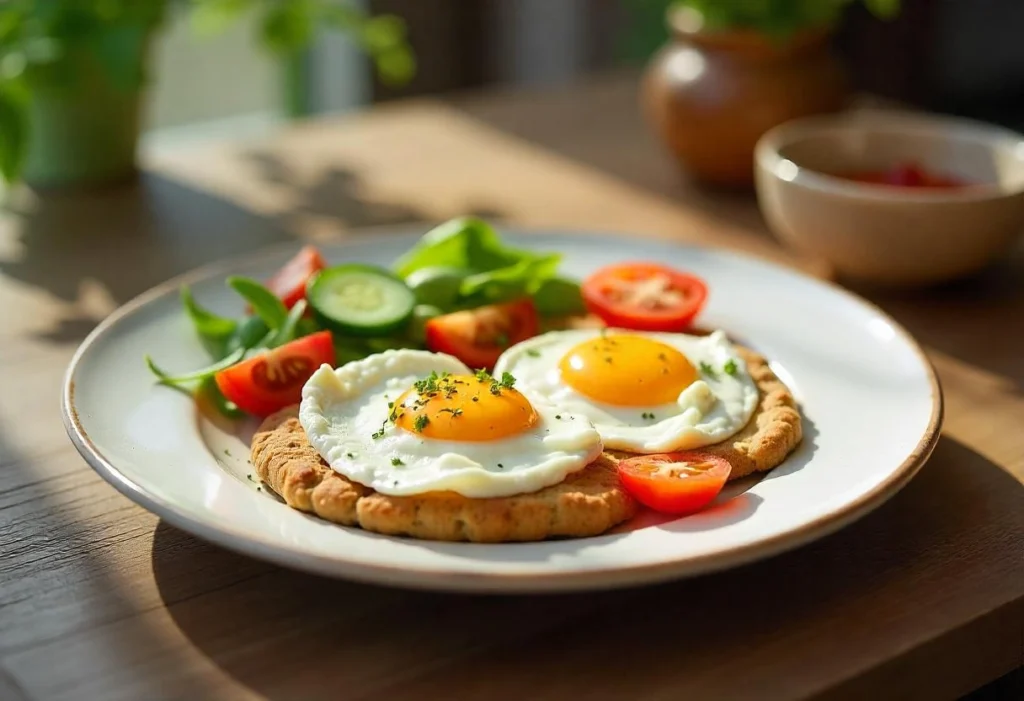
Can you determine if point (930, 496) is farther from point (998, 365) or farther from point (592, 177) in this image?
point (592, 177)

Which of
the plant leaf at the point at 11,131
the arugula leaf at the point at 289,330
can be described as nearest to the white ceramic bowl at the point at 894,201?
the arugula leaf at the point at 289,330

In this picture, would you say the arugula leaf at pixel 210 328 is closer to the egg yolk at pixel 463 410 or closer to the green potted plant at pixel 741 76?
the egg yolk at pixel 463 410

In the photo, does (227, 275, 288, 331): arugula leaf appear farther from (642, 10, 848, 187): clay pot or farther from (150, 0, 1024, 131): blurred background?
(150, 0, 1024, 131): blurred background

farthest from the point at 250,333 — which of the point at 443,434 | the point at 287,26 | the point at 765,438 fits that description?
the point at 287,26

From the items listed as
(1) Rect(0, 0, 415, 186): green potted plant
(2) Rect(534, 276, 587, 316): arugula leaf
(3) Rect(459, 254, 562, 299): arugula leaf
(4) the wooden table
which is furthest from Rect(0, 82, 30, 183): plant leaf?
(2) Rect(534, 276, 587, 316): arugula leaf

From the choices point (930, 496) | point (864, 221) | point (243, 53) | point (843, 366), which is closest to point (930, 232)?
point (864, 221)
